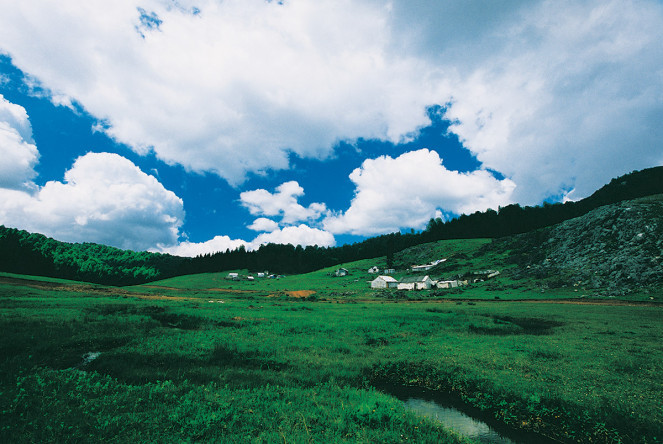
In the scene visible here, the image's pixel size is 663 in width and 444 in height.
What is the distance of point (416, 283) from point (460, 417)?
10884cm

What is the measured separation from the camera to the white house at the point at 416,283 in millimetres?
114425

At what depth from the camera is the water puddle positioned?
35.6ft

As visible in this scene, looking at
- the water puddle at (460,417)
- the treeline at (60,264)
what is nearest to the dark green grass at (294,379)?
the water puddle at (460,417)

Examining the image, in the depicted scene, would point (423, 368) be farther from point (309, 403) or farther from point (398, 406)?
point (309, 403)

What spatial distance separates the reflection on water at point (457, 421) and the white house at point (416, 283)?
106m

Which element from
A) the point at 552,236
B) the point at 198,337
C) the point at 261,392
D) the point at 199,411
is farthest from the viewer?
the point at 552,236

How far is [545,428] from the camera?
37.2 feet

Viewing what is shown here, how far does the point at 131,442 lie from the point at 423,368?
50.6ft

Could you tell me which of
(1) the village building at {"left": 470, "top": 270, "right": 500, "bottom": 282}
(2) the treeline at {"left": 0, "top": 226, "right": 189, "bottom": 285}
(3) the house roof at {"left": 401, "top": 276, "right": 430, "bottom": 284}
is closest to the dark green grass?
(1) the village building at {"left": 470, "top": 270, "right": 500, "bottom": 282}

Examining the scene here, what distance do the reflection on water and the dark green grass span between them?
4.33 ft

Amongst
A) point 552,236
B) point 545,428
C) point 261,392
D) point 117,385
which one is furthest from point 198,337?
point 552,236

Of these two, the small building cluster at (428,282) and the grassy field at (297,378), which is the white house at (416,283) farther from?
the grassy field at (297,378)

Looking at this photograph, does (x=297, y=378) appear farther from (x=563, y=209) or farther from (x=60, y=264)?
(x=563, y=209)

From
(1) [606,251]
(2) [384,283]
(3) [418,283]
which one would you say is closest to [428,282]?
(3) [418,283]
